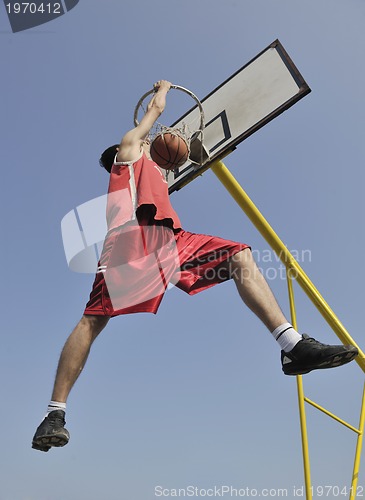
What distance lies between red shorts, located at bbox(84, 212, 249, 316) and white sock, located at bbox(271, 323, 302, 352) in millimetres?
497

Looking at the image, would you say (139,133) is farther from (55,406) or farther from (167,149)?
(55,406)

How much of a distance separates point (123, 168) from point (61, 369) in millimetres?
1370

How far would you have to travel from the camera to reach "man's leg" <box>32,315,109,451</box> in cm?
287

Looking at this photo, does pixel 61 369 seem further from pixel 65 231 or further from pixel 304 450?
pixel 304 450

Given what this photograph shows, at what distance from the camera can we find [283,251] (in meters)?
5.36

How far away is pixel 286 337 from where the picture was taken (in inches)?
127

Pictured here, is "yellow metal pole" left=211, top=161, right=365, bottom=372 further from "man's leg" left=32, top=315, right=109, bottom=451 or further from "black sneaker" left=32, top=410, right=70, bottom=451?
"black sneaker" left=32, top=410, right=70, bottom=451

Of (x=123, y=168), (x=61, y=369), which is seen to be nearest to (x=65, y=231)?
(x=123, y=168)

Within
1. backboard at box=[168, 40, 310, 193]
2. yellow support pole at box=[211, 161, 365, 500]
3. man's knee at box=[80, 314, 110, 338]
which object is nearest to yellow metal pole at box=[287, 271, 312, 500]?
yellow support pole at box=[211, 161, 365, 500]

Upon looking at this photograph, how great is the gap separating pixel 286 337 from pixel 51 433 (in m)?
A: 1.45

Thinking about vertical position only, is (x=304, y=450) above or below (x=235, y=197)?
below

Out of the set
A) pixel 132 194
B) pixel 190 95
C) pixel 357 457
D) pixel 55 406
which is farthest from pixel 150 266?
pixel 357 457

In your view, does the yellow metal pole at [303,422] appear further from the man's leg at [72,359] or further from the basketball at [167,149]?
the man's leg at [72,359]

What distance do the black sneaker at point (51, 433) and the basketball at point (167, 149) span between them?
201cm
